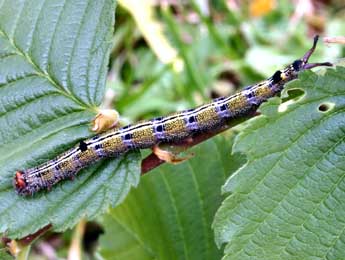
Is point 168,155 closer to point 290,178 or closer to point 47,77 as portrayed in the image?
point 290,178

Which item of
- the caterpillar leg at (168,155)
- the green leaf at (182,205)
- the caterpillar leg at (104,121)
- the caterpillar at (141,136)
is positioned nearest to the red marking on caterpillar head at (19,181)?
the caterpillar at (141,136)

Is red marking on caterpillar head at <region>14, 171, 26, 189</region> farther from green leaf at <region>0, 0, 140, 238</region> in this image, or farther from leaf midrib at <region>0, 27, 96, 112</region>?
leaf midrib at <region>0, 27, 96, 112</region>

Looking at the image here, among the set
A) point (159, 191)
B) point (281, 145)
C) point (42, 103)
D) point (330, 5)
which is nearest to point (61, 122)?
point (42, 103)

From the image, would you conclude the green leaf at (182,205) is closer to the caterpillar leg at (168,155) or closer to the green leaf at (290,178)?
the caterpillar leg at (168,155)

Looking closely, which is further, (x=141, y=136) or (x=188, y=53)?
(x=188, y=53)

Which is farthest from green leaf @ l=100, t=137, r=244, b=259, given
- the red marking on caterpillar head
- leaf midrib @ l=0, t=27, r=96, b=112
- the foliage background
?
the red marking on caterpillar head

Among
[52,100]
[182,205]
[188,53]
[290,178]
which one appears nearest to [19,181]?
[52,100]
